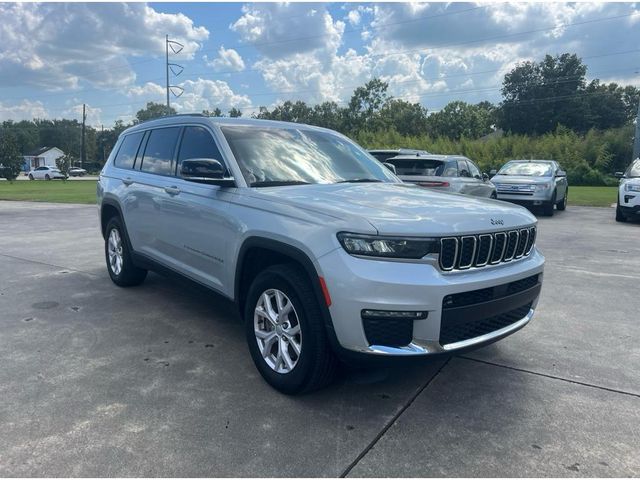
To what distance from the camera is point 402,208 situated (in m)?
3.19

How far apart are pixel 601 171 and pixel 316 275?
34.5 metres

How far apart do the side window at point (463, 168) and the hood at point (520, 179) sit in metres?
3.42

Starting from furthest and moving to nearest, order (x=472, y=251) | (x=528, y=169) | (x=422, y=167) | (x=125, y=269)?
(x=528, y=169) < (x=422, y=167) < (x=125, y=269) < (x=472, y=251)

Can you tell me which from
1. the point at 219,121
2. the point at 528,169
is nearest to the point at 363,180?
the point at 219,121

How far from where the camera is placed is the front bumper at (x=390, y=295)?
2.76 metres

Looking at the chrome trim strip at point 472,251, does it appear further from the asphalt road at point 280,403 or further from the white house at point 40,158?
the white house at point 40,158

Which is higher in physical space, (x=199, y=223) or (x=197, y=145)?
(x=197, y=145)

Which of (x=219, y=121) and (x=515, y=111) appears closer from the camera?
(x=219, y=121)

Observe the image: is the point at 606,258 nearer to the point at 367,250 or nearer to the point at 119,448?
the point at 367,250

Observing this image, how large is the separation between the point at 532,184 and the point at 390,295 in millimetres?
12344

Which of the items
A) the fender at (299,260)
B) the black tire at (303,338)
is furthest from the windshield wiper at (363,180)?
the black tire at (303,338)

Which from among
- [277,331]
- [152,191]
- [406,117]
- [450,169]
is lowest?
[277,331]

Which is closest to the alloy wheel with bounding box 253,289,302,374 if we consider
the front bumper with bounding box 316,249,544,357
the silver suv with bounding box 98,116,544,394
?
the silver suv with bounding box 98,116,544,394

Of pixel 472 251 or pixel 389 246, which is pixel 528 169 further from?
pixel 389 246
